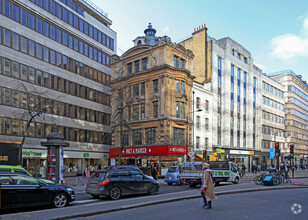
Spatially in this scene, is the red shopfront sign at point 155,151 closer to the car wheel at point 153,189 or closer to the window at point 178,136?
the window at point 178,136

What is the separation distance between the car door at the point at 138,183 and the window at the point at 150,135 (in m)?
24.6

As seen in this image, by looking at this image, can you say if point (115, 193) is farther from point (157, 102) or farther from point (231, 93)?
point (231, 93)

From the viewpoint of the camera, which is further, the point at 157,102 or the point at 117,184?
the point at 157,102

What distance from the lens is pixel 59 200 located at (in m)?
12.1

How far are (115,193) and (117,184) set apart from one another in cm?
43

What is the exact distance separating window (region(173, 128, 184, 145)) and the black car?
28.7m

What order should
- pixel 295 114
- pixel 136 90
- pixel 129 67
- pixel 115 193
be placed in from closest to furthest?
pixel 115 193
pixel 136 90
pixel 129 67
pixel 295 114

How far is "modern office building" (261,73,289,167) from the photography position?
214 feet

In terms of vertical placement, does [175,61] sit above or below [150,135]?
above

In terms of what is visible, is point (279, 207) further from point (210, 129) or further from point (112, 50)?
point (112, 50)

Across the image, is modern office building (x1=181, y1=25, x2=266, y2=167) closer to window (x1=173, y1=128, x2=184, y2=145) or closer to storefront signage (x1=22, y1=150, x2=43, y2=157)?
window (x1=173, y1=128, x2=184, y2=145)

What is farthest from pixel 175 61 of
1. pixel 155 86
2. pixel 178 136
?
pixel 178 136

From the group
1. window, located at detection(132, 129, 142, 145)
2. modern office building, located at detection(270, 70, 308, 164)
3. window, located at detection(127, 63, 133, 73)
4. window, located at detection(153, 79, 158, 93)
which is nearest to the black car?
window, located at detection(153, 79, 158, 93)

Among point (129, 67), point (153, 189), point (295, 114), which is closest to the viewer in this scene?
point (153, 189)
